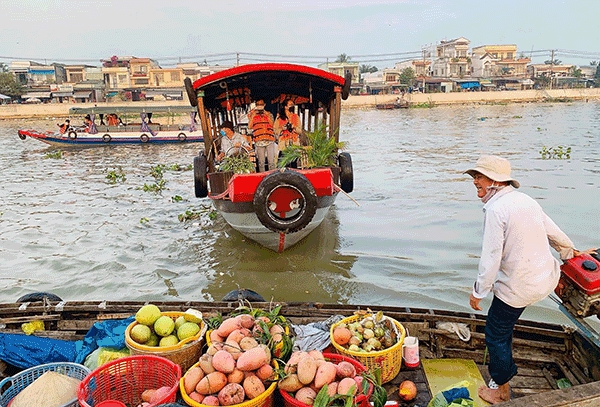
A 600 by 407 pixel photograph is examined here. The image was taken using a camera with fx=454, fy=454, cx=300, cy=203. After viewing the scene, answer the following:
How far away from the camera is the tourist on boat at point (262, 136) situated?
7.37m

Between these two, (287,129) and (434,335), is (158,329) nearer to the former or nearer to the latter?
(434,335)

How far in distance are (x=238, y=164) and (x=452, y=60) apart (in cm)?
6753

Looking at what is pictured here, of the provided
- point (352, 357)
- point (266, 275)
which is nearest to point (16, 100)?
point (266, 275)

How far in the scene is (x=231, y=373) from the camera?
2471 millimetres

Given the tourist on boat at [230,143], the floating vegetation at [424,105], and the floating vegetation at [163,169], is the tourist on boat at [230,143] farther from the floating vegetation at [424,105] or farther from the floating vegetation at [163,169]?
the floating vegetation at [424,105]

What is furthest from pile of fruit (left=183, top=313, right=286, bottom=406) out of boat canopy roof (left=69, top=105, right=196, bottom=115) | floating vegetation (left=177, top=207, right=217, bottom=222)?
boat canopy roof (left=69, top=105, right=196, bottom=115)

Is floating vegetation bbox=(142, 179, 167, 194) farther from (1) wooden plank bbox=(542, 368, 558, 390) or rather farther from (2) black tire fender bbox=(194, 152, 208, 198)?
(1) wooden plank bbox=(542, 368, 558, 390)

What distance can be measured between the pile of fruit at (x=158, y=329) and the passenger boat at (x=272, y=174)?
8.61 ft

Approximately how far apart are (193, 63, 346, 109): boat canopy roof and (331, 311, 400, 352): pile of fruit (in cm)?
433

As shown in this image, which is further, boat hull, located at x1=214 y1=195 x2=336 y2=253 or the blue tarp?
boat hull, located at x1=214 y1=195 x2=336 y2=253

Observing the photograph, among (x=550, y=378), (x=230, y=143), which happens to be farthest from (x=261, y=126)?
(x=550, y=378)

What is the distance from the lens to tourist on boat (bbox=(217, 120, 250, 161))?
22.9ft

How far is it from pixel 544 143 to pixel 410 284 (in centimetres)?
1578

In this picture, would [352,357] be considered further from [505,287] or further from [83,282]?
[83,282]
